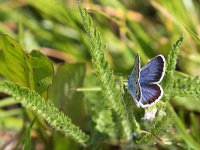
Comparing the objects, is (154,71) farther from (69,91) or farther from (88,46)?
(88,46)

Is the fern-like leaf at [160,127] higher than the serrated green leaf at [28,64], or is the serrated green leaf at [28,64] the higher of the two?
the serrated green leaf at [28,64]

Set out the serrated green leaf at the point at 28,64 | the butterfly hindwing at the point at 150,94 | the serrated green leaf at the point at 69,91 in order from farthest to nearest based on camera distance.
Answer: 1. the serrated green leaf at the point at 69,91
2. the serrated green leaf at the point at 28,64
3. the butterfly hindwing at the point at 150,94

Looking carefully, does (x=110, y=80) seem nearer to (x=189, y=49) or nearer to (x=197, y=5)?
(x=189, y=49)

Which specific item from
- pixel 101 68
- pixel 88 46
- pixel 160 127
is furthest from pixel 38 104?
pixel 88 46

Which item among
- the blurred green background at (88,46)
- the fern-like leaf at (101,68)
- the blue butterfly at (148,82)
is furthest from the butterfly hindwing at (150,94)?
the blurred green background at (88,46)

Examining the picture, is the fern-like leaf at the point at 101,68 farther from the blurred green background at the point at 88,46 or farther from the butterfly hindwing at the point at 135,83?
the blurred green background at the point at 88,46

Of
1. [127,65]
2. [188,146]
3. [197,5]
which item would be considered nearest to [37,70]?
A: [188,146]

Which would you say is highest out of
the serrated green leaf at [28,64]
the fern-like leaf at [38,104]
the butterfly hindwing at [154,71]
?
the serrated green leaf at [28,64]

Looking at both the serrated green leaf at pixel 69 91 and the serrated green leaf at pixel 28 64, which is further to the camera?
the serrated green leaf at pixel 69 91
